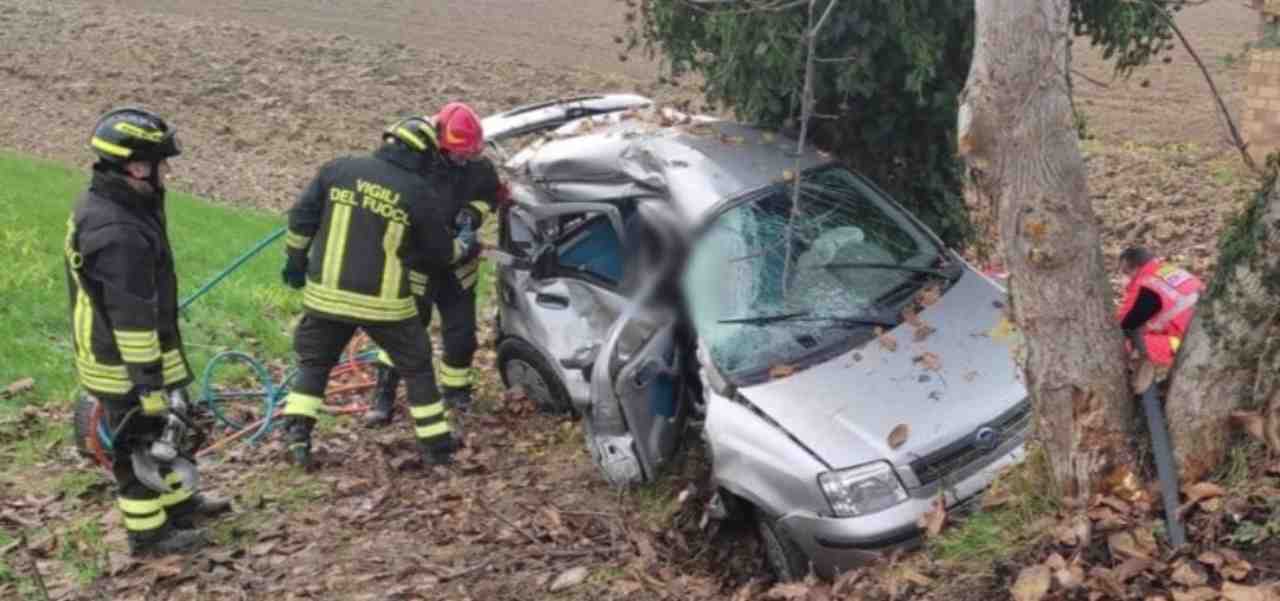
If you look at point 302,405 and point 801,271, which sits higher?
point 801,271

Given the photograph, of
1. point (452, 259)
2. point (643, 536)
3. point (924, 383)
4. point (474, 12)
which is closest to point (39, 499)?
point (452, 259)

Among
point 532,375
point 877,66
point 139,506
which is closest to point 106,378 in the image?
point 139,506

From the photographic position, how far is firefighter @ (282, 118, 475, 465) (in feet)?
22.0

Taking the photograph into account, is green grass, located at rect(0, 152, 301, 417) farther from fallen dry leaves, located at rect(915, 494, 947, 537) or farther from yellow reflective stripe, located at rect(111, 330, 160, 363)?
fallen dry leaves, located at rect(915, 494, 947, 537)

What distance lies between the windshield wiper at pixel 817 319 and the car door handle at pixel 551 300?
4.69 feet

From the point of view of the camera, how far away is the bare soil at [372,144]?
228 inches

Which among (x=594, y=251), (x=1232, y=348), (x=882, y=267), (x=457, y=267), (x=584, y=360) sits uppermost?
(x=1232, y=348)

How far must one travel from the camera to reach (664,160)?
7.19 metres

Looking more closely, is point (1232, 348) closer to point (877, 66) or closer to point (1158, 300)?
point (1158, 300)

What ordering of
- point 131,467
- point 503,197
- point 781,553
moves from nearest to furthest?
point 781,553 < point 131,467 < point 503,197

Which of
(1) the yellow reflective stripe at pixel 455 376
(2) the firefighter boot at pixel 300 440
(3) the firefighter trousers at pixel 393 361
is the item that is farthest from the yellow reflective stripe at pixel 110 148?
(1) the yellow reflective stripe at pixel 455 376

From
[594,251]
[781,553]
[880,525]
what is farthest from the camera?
[594,251]

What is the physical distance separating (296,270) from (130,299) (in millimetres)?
1610

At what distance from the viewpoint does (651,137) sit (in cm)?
754
